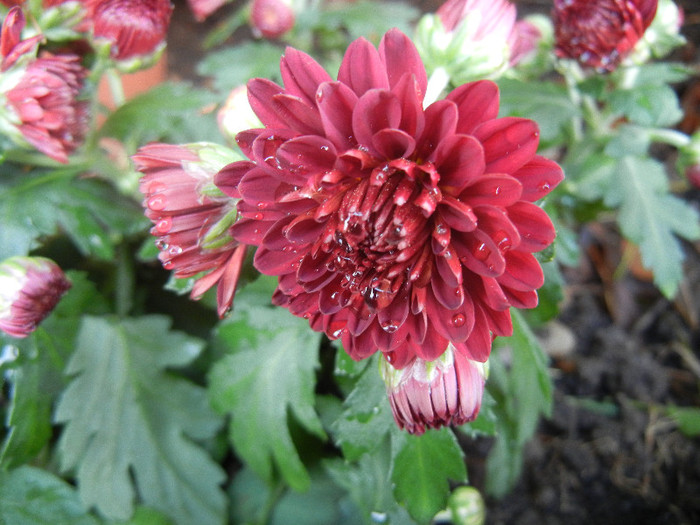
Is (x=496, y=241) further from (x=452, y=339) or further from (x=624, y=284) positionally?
(x=624, y=284)

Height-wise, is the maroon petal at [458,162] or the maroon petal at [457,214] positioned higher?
the maroon petal at [458,162]

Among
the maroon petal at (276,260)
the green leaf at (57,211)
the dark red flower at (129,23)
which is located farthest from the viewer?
the green leaf at (57,211)

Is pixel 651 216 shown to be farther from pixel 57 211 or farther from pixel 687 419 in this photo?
pixel 57 211

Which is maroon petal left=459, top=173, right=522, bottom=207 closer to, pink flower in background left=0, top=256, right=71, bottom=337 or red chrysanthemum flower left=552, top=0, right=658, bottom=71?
red chrysanthemum flower left=552, top=0, right=658, bottom=71

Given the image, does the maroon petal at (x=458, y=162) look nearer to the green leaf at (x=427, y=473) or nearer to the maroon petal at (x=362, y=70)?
the maroon petal at (x=362, y=70)

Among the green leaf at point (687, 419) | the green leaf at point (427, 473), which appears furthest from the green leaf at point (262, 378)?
the green leaf at point (687, 419)

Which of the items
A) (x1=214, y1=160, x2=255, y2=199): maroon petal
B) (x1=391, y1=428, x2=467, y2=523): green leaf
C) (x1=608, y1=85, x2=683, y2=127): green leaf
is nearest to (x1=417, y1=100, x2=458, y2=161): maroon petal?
(x1=214, y1=160, x2=255, y2=199): maroon petal

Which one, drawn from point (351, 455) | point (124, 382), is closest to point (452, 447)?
point (351, 455)
